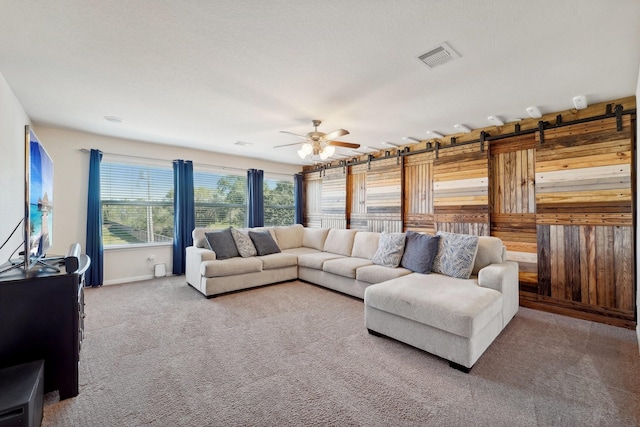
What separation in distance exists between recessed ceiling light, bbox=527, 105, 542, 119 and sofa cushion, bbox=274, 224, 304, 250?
13.9 feet

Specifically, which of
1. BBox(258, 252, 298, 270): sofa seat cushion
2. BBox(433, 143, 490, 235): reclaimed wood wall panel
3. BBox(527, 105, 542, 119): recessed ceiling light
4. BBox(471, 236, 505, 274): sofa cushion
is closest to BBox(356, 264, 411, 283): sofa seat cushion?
BBox(471, 236, 505, 274): sofa cushion

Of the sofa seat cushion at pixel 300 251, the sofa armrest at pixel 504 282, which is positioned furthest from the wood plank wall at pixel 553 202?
the sofa seat cushion at pixel 300 251

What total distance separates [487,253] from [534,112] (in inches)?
73.5

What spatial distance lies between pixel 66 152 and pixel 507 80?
6044 mm

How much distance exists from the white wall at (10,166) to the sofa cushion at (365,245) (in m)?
4.03

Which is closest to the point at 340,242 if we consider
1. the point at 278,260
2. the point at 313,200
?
the point at 278,260

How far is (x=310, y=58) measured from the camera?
2.30 meters

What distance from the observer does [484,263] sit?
3.20 meters

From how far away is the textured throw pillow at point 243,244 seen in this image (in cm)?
454

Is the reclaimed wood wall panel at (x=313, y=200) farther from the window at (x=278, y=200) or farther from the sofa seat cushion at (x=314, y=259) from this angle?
the sofa seat cushion at (x=314, y=259)

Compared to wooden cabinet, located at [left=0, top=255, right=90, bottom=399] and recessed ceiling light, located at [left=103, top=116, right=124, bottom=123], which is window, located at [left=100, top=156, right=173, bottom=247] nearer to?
recessed ceiling light, located at [left=103, top=116, right=124, bottom=123]

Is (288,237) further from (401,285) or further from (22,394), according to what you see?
(22,394)

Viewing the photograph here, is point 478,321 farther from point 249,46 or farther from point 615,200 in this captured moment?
point 249,46

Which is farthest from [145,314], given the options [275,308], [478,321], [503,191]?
[503,191]
